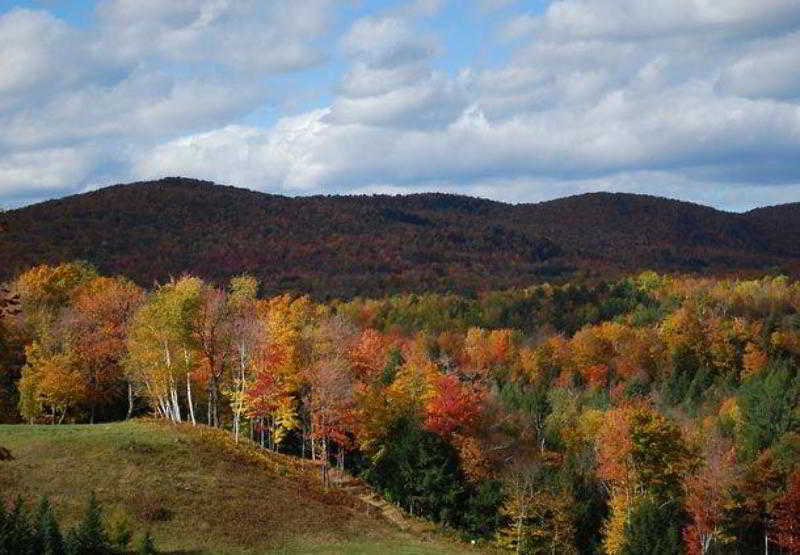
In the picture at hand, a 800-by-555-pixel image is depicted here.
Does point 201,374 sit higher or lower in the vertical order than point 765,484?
higher

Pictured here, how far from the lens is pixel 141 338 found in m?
59.7

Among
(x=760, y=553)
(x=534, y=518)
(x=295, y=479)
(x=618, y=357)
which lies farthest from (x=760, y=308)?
(x=295, y=479)

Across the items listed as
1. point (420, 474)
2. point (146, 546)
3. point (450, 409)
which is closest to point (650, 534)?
point (420, 474)

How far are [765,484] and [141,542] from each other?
141 ft

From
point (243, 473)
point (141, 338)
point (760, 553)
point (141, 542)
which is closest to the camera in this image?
point (141, 542)

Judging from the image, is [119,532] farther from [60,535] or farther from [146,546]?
[60,535]

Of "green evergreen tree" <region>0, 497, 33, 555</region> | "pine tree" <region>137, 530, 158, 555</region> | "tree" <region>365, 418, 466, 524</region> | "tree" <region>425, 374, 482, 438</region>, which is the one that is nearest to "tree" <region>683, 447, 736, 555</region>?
"tree" <region>365, 418, 466, 524</region>

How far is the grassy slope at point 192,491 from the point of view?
44.0 m

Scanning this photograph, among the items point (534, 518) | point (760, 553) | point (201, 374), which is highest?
point (201, 374)

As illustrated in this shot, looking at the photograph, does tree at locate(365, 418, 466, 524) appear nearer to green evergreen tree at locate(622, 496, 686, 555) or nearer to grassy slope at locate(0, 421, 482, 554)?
grassy slope at locate(0, 421, 482, 554)

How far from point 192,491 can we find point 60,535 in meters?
12.8

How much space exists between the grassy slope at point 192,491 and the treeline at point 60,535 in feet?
8.74

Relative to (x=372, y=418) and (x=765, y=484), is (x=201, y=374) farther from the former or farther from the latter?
(x=765, y=484)

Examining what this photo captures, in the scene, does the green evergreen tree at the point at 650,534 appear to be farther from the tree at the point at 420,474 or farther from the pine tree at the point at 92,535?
the pine tree at the point at 92,535
